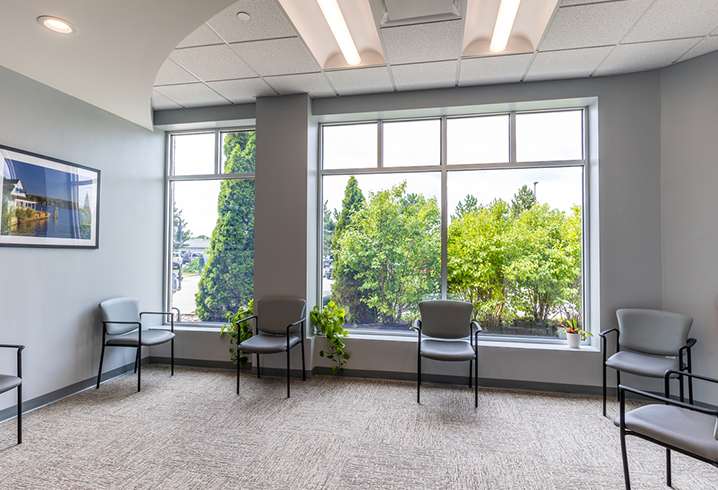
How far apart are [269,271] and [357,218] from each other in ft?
3.75

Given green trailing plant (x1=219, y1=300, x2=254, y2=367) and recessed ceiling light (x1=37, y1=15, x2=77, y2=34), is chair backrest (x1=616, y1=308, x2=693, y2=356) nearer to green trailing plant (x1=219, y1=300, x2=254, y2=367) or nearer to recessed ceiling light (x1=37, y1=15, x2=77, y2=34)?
green trailing plant (x1=219, y1=300, x2=254, y2=367)

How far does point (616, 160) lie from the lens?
352 centimetres

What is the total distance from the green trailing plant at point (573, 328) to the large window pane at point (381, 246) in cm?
129

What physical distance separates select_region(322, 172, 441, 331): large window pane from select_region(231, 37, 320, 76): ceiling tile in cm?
126

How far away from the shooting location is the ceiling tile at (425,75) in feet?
11.2

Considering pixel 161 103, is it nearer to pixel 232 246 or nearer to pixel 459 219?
pixel 232 246

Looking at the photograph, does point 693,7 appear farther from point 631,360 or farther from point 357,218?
point 357,218

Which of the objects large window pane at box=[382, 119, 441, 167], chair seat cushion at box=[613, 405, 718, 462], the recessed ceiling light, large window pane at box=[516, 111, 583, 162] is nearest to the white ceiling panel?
the recessed ceiling light

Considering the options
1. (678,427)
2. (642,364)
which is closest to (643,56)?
(642,364)

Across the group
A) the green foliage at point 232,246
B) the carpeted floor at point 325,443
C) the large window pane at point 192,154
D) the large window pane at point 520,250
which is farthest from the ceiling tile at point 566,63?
the large window pane at point 192,154

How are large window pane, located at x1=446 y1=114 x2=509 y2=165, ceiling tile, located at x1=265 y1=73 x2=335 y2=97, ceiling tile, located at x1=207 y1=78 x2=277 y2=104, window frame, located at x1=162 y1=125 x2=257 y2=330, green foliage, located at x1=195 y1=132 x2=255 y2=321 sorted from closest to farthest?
ceiling tile, located at x1=265 y1=73 x2=335 y2=97 < ceiling tile, located at x1=207 y1=78 x2=277 y2=104 < large window pane, located at x1=446 y1=114 x2=509 y2=165 < green foliage, located at x1=195 y1=132 x2=255 y2=321 < window frame, located at x1=162 y1=125 x2=257 y2=330

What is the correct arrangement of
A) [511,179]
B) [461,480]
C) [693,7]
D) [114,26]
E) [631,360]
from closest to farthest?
[114,26], [461,480], [693,7], [631,360], [511,179]

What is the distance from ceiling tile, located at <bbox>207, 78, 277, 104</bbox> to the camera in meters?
3.74

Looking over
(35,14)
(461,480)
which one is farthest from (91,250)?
(461,480)
